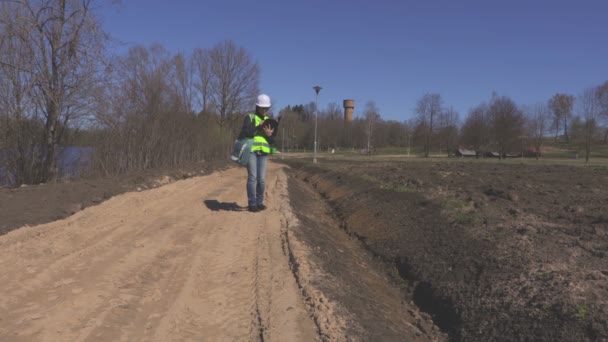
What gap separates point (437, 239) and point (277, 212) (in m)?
2.92

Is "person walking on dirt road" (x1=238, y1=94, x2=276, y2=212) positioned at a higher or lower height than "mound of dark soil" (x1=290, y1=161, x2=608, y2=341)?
higher

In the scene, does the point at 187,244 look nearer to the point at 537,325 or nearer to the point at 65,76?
the point at 537,325

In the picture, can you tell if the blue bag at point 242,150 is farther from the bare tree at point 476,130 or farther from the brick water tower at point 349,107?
the brick water tower at point 349,107

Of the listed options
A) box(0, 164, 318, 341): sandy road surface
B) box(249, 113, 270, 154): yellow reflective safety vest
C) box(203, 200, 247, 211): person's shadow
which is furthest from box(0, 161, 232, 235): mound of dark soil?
box(249, 113, 270, 154): yellow reflective safety vest

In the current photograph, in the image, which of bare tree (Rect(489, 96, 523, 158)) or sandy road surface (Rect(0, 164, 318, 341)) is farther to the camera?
bare tree (Rect(489, 96, 523, 158))

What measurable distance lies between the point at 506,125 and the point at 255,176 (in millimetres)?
47735

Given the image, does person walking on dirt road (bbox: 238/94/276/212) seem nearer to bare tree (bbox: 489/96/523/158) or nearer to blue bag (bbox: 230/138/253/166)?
blue bag (bbox: 230/138/253/166)

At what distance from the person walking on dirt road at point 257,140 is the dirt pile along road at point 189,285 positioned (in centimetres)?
99

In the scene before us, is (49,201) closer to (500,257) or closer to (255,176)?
(255,176)

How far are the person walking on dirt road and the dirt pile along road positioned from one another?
99cm

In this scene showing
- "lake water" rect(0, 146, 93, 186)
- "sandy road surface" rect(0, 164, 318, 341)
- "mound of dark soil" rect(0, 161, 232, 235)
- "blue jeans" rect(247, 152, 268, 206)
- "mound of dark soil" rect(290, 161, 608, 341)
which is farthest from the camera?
"lake water" rect(0, 146, 93, 186)

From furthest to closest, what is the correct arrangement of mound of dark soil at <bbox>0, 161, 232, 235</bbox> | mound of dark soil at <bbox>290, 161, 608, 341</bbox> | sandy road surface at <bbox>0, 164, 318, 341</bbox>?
mound of dark soil at <bbox>0, 161, 232, 235</bbox> → mound of dark soil at <bbox>290, 161, 608, 341</bbox> → sandy road surface at <bbox>0, 164, 318, 341</bbox>

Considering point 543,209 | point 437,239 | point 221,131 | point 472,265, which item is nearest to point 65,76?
point 437,239

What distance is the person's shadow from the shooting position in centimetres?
764
